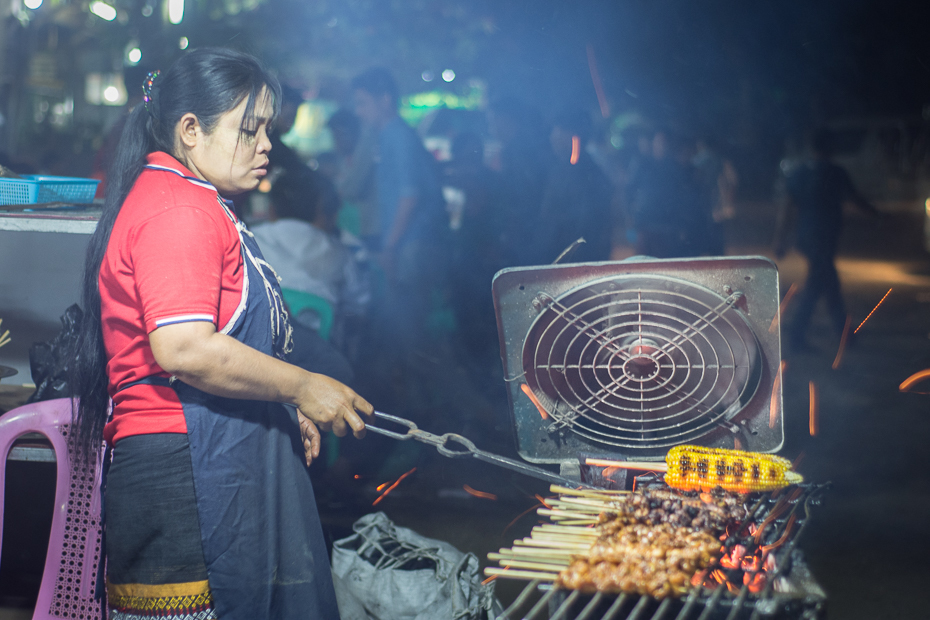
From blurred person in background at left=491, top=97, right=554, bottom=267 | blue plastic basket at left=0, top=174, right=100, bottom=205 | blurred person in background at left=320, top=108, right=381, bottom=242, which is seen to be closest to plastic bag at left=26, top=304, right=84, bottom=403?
blue plastic basket at left=0, top=174, right=100, bottom=205

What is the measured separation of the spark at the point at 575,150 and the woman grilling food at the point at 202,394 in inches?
156

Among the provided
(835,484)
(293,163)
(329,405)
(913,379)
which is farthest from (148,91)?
(913,379)

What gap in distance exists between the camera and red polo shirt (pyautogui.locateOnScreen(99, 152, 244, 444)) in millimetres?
1682

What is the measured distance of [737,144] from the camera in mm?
26422

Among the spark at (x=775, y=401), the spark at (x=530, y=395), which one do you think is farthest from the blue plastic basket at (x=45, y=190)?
the spark at (x=775, y=401)

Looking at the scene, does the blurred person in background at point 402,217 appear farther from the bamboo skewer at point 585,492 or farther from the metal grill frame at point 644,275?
the bamboo skewer at point 585,492

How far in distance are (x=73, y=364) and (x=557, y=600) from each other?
4.97 ft

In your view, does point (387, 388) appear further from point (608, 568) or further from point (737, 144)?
point (737, 144)

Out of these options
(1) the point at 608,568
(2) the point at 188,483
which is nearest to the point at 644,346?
(1) the point at 608,568

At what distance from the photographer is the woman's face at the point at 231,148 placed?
6.26 ft

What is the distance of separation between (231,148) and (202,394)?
26.1 inches

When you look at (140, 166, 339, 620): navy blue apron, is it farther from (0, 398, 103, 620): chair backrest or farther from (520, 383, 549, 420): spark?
(0, 398, 103, 620): chair backrest

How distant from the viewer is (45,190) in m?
3.40

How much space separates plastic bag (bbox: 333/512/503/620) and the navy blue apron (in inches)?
23.7
